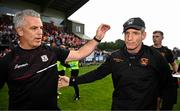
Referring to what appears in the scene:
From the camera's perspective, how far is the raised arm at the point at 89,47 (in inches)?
174

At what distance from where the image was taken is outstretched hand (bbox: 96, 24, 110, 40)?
4.62 metres

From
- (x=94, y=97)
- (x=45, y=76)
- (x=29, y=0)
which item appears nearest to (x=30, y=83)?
(x=45, y=76)

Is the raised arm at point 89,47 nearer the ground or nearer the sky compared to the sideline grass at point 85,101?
nearer the sky

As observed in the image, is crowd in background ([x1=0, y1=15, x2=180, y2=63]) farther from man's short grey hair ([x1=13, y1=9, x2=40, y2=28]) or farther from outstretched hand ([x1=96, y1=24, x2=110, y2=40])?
man's short grey hair ([x1=13, y1=9, x2=40, y2=28])

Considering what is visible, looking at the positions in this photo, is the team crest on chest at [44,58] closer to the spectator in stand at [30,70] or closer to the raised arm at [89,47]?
the spectator in stand at [30,70]

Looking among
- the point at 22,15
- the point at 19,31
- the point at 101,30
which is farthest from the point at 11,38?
the point at 22,15

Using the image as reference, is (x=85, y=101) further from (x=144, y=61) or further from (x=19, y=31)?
(x=19, y=31)

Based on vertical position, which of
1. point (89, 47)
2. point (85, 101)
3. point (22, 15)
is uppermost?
point (22, 15)

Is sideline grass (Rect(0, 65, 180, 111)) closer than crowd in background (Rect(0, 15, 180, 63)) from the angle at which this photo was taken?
Yes

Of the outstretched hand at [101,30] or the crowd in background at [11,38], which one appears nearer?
the outstretched hand at [101,30]

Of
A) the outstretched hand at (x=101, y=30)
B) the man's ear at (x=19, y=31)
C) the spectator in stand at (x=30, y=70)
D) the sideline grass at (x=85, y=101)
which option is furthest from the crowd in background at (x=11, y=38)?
the spectator in stand at (x=30, y=70)

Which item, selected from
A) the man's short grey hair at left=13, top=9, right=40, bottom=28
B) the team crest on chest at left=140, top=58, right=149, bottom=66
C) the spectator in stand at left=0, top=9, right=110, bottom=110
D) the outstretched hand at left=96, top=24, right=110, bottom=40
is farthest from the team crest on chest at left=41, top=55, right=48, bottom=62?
the team crest on chest at left=140, top=58, right=149, bottom=66

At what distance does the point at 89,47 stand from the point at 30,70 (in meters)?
1.02

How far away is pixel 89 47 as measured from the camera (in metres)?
4.55
